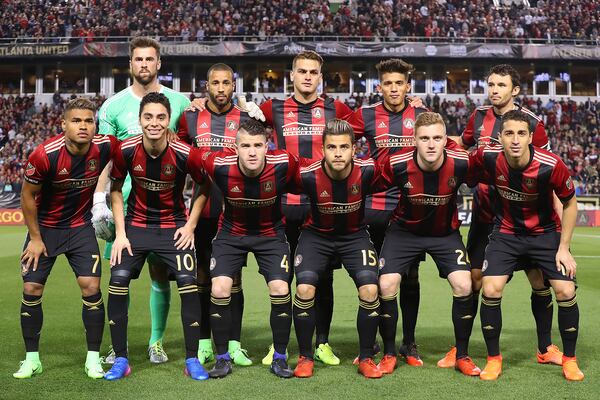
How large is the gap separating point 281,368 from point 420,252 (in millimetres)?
1424

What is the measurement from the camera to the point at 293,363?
576cm

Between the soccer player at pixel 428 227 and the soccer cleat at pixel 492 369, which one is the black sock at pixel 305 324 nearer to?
the soccer player at pixel 428 227

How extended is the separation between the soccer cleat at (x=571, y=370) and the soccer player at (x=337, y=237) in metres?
1.40

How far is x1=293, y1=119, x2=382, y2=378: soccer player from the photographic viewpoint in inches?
213

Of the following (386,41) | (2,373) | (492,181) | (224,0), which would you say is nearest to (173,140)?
(2,373)

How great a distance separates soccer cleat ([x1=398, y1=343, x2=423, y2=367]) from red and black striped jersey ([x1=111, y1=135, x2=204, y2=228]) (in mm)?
2125

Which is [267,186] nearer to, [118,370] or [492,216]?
[118,370]

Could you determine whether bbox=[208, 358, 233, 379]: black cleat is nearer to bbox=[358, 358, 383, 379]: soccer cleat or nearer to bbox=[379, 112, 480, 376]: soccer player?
bbox=[358, 358, 383, 379]: soccer cleat

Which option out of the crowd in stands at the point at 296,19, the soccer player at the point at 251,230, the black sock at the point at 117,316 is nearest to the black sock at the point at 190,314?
the soccer player at the point at 251,230

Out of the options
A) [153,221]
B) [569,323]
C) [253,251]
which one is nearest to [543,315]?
[569,323]

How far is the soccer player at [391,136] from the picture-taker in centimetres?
603

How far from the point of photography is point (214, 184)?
611cm

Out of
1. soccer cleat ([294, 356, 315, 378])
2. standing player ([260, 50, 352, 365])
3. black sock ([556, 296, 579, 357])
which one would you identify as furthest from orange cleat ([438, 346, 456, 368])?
soccer cleat ([294, 356, 315, 378])

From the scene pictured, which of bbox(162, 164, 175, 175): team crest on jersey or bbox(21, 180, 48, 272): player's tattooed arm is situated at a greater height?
bbox(162, 164, 175, 175): team crest on jersey
